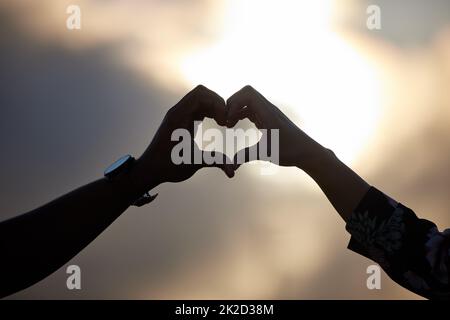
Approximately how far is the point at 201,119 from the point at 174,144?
17 centimetres

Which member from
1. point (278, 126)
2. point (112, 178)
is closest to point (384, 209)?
point (278, 126)

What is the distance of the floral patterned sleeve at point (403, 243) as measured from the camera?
942mm

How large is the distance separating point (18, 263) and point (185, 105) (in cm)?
A: 65

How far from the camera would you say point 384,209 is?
1.00 metres

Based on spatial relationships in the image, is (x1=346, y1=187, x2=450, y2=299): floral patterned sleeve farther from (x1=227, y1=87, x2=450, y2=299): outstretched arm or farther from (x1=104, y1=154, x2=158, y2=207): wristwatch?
(x1=104, y1=154, x2=158, y2=207): wristwatch

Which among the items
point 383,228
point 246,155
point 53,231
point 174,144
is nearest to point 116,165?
point 174,144

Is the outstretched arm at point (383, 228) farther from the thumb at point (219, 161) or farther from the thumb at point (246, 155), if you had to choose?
the thumb at point (219, 161)

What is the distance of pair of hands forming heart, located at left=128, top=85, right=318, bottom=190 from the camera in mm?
1174

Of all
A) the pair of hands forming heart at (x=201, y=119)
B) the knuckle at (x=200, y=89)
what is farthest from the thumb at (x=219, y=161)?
the knuckle at (x=200, y=89)

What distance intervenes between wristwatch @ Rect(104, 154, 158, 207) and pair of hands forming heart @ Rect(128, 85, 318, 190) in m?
0.03

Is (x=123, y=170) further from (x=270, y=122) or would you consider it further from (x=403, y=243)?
(x=403, y=243)

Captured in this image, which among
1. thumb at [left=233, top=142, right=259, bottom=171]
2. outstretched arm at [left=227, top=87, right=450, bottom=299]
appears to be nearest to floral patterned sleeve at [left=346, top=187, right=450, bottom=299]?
outstretched arm at [left=227, top=87, right=450, bottom=299]

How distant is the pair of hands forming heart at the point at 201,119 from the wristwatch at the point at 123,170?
Answer: 31 mm
